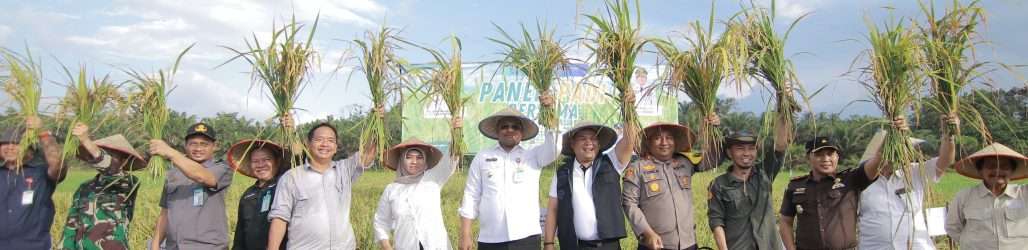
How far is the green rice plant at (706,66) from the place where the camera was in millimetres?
3855

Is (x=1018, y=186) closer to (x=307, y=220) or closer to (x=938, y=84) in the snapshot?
(x=938, y=84)

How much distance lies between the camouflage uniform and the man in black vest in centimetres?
285

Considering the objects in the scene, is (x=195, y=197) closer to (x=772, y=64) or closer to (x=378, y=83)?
(x=378, y=83)

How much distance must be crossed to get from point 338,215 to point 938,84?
144 inches

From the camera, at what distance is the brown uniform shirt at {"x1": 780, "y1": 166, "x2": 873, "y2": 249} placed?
429 centimetres

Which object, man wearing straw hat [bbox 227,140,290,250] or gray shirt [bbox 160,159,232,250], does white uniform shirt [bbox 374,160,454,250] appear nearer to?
man wearing straw hat [bbox 227,140,290,250]

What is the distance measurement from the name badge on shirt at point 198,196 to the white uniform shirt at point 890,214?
4357 mm

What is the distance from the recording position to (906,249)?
4.34 metres

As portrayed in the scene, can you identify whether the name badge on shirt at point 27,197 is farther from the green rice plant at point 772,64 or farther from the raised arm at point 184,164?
the green rice plant at point 772,64

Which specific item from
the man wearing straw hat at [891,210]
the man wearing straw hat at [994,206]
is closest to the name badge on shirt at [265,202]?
the man wearing straw hat at [891,210]

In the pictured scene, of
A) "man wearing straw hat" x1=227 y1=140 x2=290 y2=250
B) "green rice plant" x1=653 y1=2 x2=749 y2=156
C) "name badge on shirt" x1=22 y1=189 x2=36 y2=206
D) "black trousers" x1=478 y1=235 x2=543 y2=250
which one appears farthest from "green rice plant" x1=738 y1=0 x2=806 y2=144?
"name badge on shirt" x1=22 y1=189 x2=36 y2=206

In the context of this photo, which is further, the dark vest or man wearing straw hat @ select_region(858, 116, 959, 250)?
man wearing straw hat @ select_region(858, 116, 959, 250)

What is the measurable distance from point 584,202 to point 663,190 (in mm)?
513

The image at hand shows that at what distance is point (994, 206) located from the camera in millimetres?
4086
